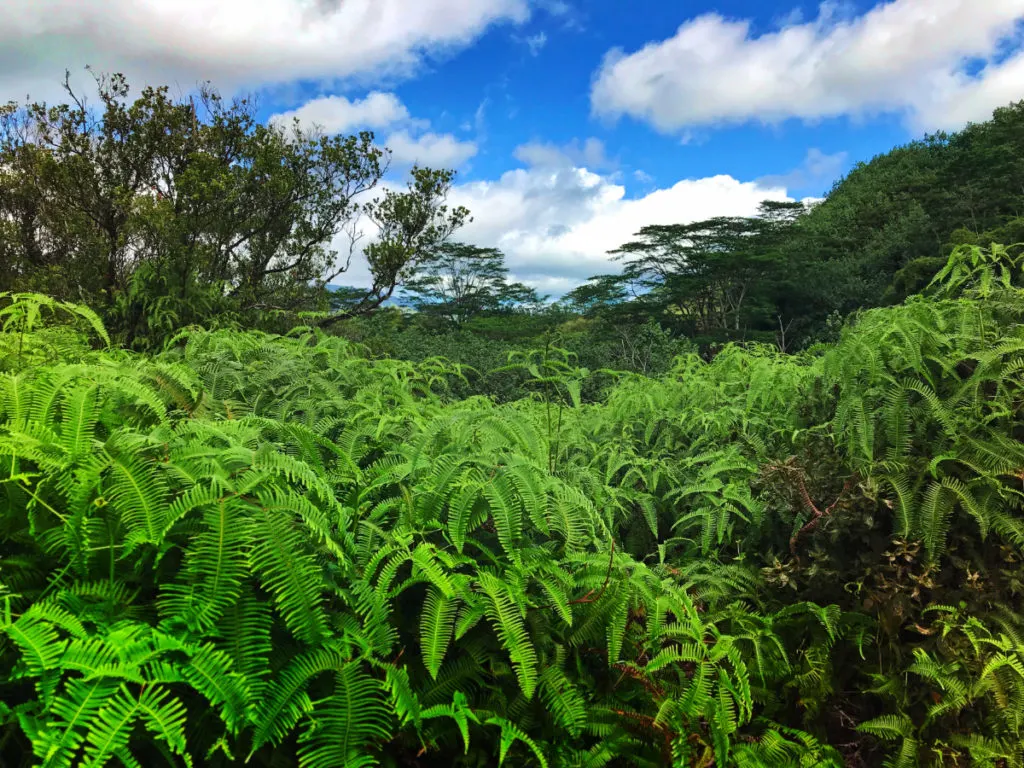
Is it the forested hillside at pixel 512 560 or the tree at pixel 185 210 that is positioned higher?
the tree at pixel 185 210

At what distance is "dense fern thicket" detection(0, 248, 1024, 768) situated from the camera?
4.03 ft

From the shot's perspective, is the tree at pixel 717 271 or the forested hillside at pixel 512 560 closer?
the forested hillside at pixel 512 560

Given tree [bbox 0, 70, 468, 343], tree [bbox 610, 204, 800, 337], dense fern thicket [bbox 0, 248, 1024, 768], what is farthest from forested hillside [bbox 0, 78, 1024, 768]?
tree [bbox 610, 204, 800, 337]

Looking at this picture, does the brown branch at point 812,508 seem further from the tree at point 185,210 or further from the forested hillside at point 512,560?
the tree at point 185,210

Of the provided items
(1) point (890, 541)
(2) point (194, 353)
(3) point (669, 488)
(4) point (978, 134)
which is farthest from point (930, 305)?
(4) point (978, 134)

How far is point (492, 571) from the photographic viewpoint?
5.33ft

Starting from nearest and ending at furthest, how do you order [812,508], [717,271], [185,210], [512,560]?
[512,560] < [812,508] < [185,210] < [717,271]

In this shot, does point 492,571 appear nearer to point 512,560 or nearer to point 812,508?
point 512,560

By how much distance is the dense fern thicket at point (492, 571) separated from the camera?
1229 millimetres

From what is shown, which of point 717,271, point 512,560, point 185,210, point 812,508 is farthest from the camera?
point 717,271

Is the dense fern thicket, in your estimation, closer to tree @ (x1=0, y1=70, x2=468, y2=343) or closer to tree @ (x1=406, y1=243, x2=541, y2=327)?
tree @ (x1=0, y1=70, x2=468, y2=343)

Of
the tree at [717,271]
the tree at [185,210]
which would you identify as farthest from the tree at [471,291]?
the tree at [185,210]

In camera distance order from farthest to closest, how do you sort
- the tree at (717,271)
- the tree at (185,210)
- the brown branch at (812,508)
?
1. the tree at (717,271)
2. the tree at (185,210)
3. the brown branch at (812,508)

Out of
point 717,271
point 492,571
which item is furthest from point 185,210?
point 717,271
